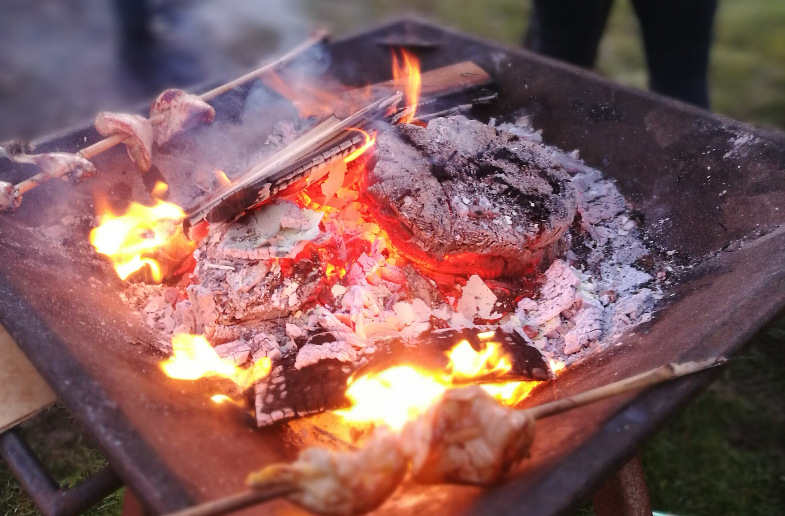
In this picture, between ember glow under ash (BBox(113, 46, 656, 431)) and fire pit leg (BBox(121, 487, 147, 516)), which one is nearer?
fire pit leg (BBox(121, 487, 147, 516))

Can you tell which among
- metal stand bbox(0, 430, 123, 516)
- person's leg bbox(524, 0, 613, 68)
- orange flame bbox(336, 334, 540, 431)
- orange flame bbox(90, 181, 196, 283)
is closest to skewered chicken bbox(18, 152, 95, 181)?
orange flame bbox(90, 181, 196, 283)

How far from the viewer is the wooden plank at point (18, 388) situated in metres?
1.74

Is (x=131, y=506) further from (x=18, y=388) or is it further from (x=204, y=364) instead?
(x=18, y=388)

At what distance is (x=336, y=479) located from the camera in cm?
109

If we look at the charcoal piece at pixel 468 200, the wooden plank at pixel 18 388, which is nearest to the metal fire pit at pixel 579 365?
the wooden plank at pixel 18 388

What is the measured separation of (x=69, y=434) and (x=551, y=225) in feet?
7.59

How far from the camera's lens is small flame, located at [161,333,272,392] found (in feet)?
5.67

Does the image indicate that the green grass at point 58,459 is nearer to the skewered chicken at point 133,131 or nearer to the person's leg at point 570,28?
the skewered chicken at point 133,131

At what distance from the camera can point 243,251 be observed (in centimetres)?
195

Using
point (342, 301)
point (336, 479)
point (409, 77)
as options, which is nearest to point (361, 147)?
point (342, 301)

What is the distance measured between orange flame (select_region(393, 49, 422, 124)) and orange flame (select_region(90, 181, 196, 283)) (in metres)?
1.02

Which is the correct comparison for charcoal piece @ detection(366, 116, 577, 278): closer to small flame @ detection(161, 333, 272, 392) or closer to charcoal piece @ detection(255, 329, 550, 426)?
charcoal piece @ detection(255, 329, 550, 426)

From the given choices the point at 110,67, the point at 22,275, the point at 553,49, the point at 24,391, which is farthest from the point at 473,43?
the point at 110,67

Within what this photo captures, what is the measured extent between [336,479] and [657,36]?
10.4 feet
